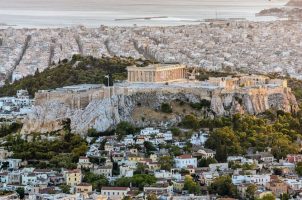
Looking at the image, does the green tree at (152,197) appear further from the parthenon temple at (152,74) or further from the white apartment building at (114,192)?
the parthenon temple at (152,74)

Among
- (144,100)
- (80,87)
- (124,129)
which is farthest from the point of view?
(80,87)

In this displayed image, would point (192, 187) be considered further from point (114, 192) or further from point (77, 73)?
point (77, 73)

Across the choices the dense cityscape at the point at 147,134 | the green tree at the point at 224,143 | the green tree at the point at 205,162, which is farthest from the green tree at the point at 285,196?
the green tree at the point at 224,143

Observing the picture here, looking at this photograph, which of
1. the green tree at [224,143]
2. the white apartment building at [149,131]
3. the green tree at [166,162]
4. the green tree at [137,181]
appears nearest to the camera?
the green tree at [137,181]

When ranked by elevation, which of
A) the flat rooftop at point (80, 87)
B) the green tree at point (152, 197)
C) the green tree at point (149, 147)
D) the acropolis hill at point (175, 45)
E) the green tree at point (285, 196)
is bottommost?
the green tree at point (285, 196)

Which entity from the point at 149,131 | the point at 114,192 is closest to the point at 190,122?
the point at 149,131

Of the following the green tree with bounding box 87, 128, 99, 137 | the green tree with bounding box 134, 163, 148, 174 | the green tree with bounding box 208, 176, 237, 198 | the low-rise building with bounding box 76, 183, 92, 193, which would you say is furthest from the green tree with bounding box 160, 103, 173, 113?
the low-rise building with bounding box 76, 183, 92, 193

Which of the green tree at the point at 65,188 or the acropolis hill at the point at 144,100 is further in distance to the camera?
the acropolis hill at the point at 144,100

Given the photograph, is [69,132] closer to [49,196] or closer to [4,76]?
[49,196]
